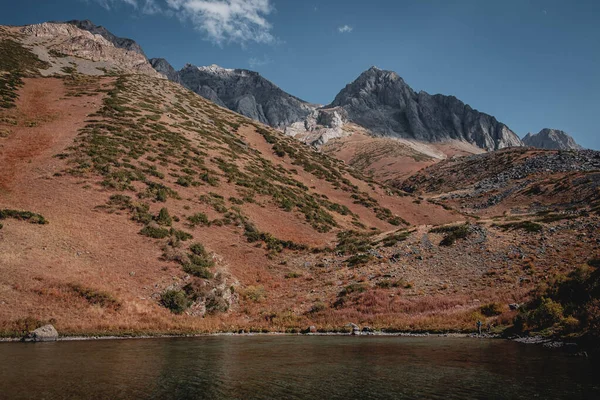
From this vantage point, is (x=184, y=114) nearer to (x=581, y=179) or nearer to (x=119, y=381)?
(x=119, y=381)

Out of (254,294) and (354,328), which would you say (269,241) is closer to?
(254,294)

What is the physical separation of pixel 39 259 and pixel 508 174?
342ft

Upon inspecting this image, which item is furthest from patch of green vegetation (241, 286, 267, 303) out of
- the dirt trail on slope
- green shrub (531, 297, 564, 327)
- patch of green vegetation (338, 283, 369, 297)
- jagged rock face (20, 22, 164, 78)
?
jagged rock face (20, 22, 164, 78)

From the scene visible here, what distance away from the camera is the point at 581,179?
72.9 m

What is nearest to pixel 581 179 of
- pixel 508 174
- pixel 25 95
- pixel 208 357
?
pixel 508 174

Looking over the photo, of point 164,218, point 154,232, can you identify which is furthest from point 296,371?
point 164,218

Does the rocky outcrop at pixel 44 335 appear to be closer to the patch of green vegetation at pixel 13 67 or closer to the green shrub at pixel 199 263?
the green shrub at pixel 199 263

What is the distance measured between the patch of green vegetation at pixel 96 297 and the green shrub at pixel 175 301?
11.0 feet

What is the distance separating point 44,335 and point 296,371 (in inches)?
586

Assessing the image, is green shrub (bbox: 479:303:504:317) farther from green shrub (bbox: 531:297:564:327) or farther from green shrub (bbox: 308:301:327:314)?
green shrub (bbox: 308:301:327:314)

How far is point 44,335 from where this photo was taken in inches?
772

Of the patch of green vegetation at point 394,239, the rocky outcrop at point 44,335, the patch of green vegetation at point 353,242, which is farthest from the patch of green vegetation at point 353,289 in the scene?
the rocky outcrop at point 44,335

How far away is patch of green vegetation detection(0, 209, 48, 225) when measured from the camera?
3035 cm

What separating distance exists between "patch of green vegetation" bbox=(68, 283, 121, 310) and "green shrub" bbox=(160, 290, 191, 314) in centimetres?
335
